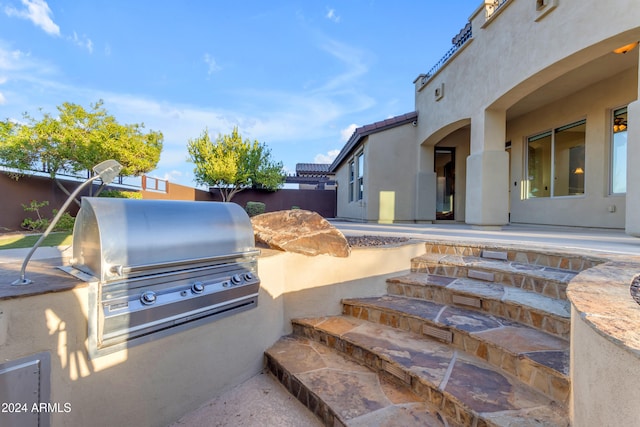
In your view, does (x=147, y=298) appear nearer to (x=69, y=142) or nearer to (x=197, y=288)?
(x=197, y=288)

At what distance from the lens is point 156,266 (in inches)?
75.5

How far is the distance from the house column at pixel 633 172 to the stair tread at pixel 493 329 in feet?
11.2

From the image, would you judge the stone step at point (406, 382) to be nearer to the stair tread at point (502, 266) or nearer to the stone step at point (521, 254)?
the stair tread at point (502, 266)

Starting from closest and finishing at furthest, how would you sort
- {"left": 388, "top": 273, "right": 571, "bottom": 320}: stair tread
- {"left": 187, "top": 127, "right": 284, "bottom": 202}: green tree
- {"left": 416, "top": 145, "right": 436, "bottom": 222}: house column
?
1. {"left": 388, "top": 273, "right": 571, "bottom": 320}: stair tread
2. {"left": 416, "top": 145, "right": 436, "bottom": 222}: house column
3. {"left": 187, "top": 127, "right": 284, "bottom": 202}: green tree

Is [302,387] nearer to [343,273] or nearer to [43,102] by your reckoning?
[343,273]

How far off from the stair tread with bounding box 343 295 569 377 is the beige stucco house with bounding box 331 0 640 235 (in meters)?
3.48

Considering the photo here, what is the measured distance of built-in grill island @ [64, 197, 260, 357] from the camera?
1715 millimetres

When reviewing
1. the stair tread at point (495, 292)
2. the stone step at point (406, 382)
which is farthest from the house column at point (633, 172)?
the stone step at point (406, 382)

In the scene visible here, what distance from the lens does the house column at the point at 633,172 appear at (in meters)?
4.04

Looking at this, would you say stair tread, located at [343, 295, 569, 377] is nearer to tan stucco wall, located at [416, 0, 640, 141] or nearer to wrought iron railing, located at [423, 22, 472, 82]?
tan stucco wall, located at [416, 0, 640, 141]

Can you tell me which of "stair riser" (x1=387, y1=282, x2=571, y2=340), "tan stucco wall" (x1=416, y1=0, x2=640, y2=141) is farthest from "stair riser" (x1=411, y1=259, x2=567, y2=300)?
"tan stucco wall" (x1=416, y1=0, x2=640, y2=141)

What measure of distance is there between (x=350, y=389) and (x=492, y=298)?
156 centimetres

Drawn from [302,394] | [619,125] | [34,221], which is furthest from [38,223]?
[619,125]

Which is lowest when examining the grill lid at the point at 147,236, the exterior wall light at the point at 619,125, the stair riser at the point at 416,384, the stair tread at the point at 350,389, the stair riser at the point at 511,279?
the stair tread at the point at 350,389
